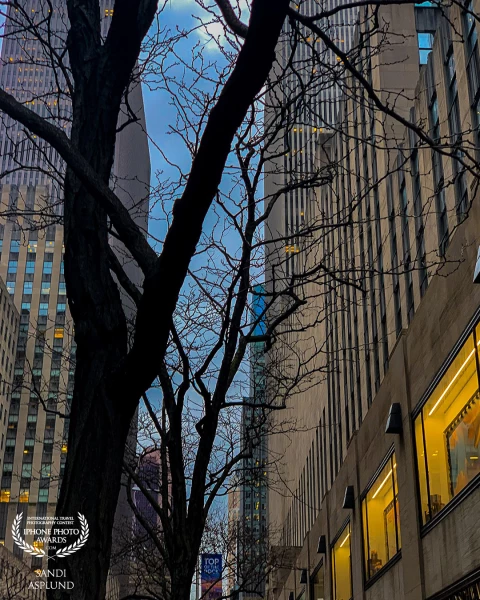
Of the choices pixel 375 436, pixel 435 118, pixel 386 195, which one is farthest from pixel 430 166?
pixel 375 436

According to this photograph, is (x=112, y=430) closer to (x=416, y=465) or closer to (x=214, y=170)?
(x=214, y=170)

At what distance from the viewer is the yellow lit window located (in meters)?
21.0

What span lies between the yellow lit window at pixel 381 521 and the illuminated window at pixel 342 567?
4.04 m

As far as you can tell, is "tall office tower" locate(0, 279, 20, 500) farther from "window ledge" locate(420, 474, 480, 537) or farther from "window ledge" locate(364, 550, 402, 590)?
"window ledge" locate(420, 474, 480, 537)

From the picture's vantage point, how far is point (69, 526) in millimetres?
4711

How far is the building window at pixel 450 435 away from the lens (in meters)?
14.6

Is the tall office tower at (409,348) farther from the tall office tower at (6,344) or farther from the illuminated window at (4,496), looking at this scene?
the illuminated window at (4,496)

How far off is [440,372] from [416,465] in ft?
9.99

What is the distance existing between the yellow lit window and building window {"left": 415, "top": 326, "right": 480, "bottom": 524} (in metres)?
3.02

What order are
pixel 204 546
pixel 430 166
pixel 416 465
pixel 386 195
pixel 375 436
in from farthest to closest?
pixel 204 546, pixel 386 195, pixel 430 166, pixel 375 436, pixel 416 465

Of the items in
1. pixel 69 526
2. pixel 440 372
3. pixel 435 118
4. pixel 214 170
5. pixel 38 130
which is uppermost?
pixel 435 118

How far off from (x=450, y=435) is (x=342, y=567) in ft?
54.5

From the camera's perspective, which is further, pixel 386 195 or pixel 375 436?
pixel 386 195

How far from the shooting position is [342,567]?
30.8m
